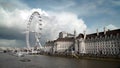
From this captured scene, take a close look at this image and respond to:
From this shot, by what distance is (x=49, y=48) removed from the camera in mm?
160375

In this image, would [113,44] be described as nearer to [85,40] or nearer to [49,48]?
[85,40]

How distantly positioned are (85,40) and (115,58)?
147 feet

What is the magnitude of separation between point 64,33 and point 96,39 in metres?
86.9

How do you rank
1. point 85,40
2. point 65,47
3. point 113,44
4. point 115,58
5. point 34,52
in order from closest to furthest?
point 115,58 < point 113,44 < point 85,40 < point 65,47 < point 34,52

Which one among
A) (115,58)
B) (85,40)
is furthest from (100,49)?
(115,58)

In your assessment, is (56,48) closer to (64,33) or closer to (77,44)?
(77,44)

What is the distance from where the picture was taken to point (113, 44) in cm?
8419

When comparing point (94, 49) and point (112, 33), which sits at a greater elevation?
point (112, 33)

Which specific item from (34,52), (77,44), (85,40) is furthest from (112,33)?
(34,52)

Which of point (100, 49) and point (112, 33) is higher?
point (112, 33)

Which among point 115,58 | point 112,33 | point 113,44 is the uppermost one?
point 112,33

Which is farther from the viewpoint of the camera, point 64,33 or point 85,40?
point 64,33

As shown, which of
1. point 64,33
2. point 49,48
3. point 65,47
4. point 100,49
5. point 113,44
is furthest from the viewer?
point 64,33

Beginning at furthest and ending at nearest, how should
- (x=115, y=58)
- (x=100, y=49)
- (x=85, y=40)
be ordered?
(x=85, y=40)
(x=100, y=49)
(x=115, y=58)
